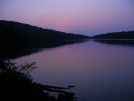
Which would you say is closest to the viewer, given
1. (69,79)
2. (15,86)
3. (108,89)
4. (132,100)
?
(15,86)

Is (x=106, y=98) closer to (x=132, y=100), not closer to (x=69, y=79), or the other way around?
(x=132, y=100)

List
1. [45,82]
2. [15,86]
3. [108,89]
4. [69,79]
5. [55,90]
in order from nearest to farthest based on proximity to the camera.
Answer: [15,86] < [55,90] < [108,89] < [45,82] < [69,79]

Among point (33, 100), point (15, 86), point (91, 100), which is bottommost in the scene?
point (91, 100)

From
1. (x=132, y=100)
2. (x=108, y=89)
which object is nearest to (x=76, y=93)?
(x=108, y=89)

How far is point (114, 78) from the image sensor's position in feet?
79.3

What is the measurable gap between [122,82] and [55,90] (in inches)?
351

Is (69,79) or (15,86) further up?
(15,86)

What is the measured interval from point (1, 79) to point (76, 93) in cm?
999

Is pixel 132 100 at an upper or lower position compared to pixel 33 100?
lower

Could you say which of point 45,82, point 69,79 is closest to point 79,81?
point 69,79

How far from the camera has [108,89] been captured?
19172 mm

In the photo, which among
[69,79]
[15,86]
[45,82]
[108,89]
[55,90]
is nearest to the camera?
[15,86]

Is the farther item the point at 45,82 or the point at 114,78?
the point at 114,78

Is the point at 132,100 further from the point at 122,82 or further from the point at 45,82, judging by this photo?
the point at 45,82
